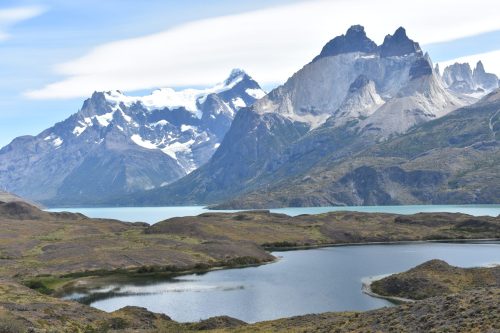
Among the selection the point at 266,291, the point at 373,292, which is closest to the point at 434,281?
the point at 373,292

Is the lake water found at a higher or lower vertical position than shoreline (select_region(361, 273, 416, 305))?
higher

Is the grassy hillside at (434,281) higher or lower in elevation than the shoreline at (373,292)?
higher

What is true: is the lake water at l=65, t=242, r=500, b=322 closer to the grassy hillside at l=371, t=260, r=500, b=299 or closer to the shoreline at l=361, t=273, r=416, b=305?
the shoreline at l=361, t=273, r=416, b=305

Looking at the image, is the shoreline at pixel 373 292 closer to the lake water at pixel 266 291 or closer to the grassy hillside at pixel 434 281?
the grassy hillside at pixel 434 281

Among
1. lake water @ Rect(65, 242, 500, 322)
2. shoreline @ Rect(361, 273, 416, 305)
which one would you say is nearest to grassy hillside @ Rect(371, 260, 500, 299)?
shoreline @ Rect(361, 273, 416, 305)

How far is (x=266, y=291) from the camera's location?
138500mm

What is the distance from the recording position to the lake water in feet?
386

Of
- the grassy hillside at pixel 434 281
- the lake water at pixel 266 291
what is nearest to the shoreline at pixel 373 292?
the grassy hillside at pixel 434 281

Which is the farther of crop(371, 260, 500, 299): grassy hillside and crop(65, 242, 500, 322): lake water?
crop(371, 260, 500, 299): grassy hillside

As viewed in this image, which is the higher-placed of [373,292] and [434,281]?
[434,281]

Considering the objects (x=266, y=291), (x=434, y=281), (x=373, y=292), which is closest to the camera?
(x=434, y=281)

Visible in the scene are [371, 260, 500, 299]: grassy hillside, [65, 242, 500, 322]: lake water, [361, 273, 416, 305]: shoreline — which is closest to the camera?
[65, 242, 500, 322]: lake water

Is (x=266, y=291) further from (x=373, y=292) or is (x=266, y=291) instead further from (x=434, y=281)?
(x=434, y=281)

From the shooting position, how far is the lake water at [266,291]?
4633 inches
